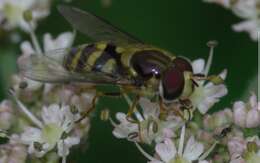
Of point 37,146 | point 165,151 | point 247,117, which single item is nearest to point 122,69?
point 165,151

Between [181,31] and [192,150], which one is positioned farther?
[181,31]

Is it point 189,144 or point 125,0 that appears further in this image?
point 125,0

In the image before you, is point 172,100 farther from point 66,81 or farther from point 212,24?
point 212,24

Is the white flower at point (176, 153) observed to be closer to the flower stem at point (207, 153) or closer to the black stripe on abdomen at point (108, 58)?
the flower stem at point (207, 153)

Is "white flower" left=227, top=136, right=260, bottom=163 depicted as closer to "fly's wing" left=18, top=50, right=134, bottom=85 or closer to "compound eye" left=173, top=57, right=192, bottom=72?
"compound eye" left=173, top=57, right=192, bottom=72

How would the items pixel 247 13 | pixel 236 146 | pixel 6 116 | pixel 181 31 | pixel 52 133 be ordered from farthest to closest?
pixel 181 31 < pixel 247 13 < pixel 6 116 < pixel 52 133 < pixel 236 146

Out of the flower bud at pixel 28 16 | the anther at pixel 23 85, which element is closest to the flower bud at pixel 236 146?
the anther at pixel 23 85

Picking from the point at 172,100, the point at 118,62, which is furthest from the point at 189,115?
the point at 118,62

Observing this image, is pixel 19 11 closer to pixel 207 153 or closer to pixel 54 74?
pixel 54 74
